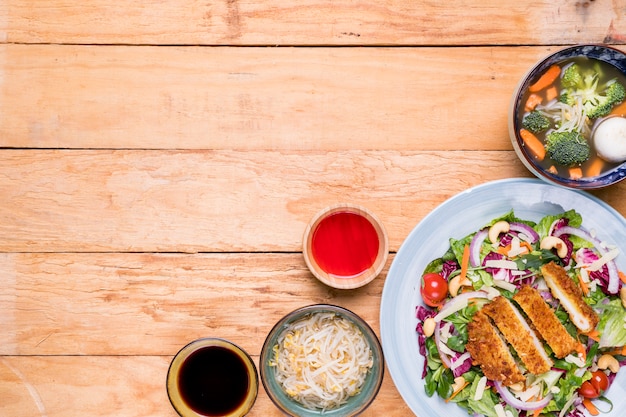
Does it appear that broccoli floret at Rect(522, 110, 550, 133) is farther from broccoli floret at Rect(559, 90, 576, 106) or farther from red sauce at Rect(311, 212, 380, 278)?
red sauce at Rect(311, 212, 380, 278)

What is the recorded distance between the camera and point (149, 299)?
2602 millimetres

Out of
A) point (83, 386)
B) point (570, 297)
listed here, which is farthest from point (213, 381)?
point (570, 297)

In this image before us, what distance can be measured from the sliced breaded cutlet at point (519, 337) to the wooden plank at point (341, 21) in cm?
109

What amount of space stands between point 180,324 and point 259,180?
26.8 inches

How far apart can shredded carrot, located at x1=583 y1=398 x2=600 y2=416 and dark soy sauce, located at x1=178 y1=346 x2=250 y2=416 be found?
134cm

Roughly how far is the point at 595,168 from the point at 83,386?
89.1 inches

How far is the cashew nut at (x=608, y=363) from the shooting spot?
2455 millimetres

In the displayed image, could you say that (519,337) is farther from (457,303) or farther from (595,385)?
(595,385)

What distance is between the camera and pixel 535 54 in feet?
8.48

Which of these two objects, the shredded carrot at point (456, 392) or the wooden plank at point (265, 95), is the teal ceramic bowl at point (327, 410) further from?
the wooden plank at point (265, 95)

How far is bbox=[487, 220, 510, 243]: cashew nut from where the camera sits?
8.02ft

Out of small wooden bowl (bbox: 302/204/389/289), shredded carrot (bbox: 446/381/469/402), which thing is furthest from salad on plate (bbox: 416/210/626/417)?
small wooden bowl (bbox: 302/204/389/289)

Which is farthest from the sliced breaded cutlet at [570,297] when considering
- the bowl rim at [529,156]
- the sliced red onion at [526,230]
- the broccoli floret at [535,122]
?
the broccoli floret at [535,122]

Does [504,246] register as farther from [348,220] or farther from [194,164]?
[194,164]
